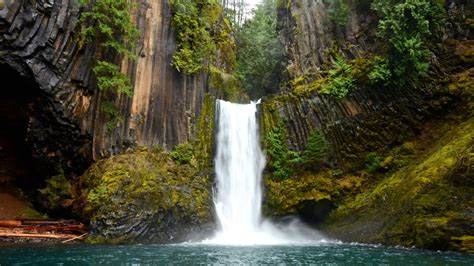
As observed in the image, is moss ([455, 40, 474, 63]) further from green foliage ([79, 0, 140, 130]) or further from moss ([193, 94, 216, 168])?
green foliage ([79, 0, 140, 130])

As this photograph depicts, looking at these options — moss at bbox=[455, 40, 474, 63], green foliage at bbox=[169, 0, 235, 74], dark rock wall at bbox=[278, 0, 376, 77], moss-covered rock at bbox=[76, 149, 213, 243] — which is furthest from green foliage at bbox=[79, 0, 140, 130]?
moss at bbox=[455, 40, 474, 63]

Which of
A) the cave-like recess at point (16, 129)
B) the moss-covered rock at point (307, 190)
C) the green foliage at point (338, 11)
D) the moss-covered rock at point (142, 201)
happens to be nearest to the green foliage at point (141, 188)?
the moss-covered rock at point (142, 201)

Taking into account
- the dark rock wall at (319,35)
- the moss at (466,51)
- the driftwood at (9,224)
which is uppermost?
the dark rock wall at (319,35)

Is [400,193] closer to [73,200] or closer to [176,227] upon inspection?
[176,227]

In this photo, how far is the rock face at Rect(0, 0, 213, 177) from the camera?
17.8m

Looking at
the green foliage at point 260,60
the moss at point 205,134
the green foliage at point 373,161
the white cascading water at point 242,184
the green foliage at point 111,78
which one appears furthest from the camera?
the green foliage at point 260,60

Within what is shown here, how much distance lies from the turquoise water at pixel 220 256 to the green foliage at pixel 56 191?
206 inches

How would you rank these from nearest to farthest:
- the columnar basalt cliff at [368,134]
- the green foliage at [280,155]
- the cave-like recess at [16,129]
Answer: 1. the columnar basalt cliff at [368,134]
2. the cave-like recess at [16,129]
3. the green foliage at [280,155]

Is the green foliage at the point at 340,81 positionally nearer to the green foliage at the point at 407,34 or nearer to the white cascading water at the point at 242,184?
the green foliage at the point at 407,34

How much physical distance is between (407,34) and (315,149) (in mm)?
7520

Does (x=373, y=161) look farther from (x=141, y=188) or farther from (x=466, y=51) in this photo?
(x=141, y=188)

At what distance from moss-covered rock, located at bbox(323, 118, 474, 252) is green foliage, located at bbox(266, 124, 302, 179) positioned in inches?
138

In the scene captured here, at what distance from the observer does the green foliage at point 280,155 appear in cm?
2270

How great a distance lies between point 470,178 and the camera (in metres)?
14.4
